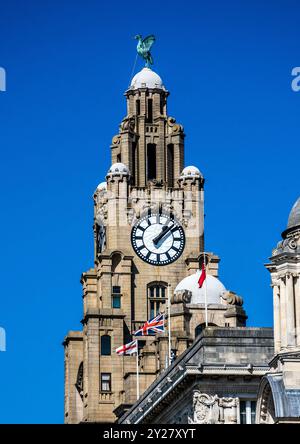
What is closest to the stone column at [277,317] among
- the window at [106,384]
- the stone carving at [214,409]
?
the stone carving at [214,409]

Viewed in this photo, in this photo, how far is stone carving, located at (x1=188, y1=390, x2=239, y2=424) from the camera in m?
117

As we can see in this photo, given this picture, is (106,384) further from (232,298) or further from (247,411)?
(247,411)

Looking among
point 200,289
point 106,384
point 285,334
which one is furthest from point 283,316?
point 106,384

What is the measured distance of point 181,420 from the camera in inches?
4943

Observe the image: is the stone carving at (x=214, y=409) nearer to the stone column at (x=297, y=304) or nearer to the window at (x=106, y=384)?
the stone column at (x=297, y=304)

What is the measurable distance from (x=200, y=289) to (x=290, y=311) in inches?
3341

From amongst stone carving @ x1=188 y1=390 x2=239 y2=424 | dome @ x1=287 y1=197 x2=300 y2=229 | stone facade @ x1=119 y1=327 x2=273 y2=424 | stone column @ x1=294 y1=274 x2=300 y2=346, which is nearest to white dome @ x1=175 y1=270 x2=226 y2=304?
stone facade @ x1=119 y1=327 x2=273 y2=424

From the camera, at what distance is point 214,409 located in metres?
117

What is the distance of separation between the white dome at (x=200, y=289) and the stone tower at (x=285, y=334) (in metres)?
81.6

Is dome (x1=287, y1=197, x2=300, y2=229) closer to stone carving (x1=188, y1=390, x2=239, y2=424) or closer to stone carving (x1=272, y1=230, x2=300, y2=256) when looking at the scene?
stone carving (x1=272, y1=230, x2=300, y2=256)

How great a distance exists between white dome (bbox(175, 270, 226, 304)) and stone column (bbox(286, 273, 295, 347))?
271ft
